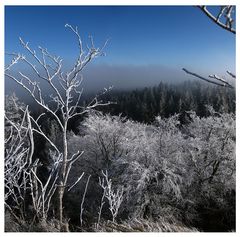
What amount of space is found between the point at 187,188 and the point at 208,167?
149cm

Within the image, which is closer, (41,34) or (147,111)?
(41,34)

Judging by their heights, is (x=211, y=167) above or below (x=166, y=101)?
below

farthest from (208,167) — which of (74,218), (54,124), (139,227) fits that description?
(54,124)

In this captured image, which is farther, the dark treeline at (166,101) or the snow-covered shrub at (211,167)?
the dark treeline at (166,101)

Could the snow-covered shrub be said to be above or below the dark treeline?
below

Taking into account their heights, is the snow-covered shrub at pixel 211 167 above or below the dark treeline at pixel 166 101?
below

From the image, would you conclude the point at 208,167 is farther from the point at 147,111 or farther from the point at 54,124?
the point at 54,124

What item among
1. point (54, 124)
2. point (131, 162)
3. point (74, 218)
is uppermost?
point (54, 124)

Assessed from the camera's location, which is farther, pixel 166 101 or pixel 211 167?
pixel 166 101

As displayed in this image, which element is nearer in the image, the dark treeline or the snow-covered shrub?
the snow-covered shrub

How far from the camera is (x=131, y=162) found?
1160cm

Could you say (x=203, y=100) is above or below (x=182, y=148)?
above
